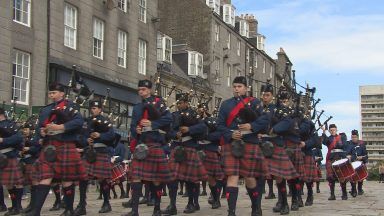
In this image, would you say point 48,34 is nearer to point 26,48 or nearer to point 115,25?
point 26,48

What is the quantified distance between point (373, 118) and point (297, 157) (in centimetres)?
7995

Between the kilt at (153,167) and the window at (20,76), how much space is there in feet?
39.0

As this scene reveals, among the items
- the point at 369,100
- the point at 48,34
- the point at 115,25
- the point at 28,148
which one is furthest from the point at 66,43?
the point at 369,100

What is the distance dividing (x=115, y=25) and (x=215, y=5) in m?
16.4

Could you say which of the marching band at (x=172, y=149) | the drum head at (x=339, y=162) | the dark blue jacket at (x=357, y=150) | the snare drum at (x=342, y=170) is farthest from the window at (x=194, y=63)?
the marching band at (x=172, y=149)

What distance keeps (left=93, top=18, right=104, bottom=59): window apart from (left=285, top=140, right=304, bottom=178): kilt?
50.6 feet

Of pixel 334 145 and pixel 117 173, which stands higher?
pixel 334 145

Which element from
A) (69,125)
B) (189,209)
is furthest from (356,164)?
(69,125)

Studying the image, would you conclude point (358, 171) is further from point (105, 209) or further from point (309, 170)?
point (105, 209)

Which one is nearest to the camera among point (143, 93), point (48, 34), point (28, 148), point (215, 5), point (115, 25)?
point (143, 93)

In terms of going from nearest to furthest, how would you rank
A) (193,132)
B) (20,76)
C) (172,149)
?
(193,132) → (172,149) → (20,76)

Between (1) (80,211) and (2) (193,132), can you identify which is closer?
(1) (80,211)

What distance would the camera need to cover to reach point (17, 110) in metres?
19.7

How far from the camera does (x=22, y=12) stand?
20.6m
